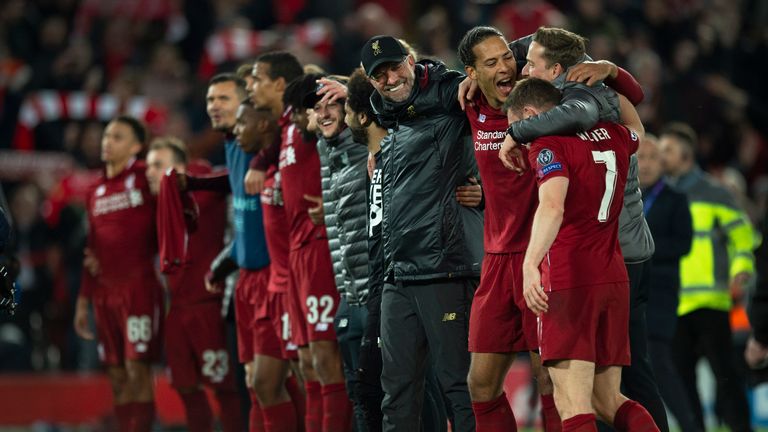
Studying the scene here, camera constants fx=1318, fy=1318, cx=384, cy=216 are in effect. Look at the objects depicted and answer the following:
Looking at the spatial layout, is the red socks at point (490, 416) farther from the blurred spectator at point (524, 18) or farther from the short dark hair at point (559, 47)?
the blurred spectator at point (524, 18)

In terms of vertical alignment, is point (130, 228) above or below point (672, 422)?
above

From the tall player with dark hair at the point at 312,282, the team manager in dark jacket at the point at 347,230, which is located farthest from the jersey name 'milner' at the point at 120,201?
the team manager in dark jacket at the point at 347,230

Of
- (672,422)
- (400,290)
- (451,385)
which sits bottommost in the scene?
(672,422)

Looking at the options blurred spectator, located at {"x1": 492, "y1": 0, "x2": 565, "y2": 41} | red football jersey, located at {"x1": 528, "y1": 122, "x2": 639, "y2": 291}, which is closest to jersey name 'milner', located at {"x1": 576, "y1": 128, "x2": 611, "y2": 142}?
red football jersey, located at {"x1": 528, "y1": 122, "x2": 639, "y2": 291}

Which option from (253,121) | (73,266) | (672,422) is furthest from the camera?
(73,266)

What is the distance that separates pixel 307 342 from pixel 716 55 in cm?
1036

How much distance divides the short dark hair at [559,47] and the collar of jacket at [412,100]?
2.21ft

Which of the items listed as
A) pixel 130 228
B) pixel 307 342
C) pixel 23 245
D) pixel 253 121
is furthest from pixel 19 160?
pixel 307 342

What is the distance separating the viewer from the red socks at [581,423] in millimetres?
6297

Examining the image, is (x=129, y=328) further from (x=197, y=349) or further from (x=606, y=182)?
(x=606, y=182)

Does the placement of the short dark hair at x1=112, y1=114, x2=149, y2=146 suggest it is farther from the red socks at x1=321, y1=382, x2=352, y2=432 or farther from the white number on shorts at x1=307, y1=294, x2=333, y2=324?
the red socks at x1=321, y1=382, x2=352, y2=432

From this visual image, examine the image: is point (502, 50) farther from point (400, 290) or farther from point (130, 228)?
point (130, 228)

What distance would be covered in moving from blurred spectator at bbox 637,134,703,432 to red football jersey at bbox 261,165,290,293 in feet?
8.56

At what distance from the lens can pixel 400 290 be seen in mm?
7246
